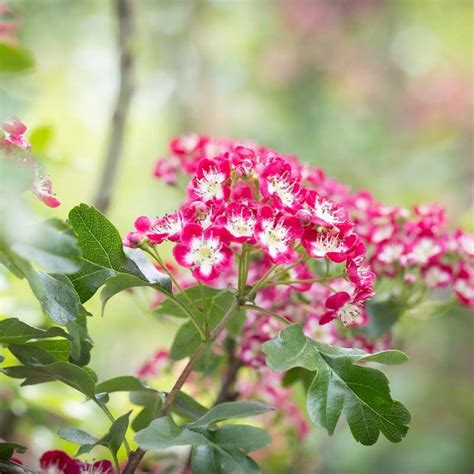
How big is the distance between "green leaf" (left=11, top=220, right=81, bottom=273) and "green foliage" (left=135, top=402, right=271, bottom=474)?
16 centimetres

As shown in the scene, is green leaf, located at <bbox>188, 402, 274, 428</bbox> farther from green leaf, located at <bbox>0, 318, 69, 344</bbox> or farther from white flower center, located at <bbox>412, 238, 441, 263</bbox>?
white flower center, located at <bbox>412, 238, 441, 263</bbox>

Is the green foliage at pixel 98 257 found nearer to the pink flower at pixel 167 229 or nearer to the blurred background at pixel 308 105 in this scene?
the pink flower at pixel 167 229

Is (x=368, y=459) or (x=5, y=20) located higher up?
(x=368, y=459)

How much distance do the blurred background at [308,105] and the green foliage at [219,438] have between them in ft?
6.72

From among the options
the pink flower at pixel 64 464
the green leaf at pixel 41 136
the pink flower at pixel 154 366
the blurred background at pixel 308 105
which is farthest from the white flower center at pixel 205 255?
the blurred background at pixel 308 105

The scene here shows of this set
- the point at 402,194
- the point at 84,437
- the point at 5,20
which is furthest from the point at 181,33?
the point at 84,437

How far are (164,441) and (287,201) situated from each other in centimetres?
24

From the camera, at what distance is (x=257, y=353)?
935mm

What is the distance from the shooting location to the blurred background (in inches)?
119

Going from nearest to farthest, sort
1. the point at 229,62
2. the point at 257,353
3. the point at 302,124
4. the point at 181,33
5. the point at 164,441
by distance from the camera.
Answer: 1. the point at 164,441
2. the point at 257,353
3. the point at 302,124
4. the point at 181,33
5. the point at 229,62

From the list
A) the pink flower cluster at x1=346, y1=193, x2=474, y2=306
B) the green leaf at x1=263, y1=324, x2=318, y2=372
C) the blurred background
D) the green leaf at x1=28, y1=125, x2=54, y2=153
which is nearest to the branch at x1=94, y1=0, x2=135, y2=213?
the green leaf at x1=28, y1=125, x2=54, y2=153

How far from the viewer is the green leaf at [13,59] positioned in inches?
38.5

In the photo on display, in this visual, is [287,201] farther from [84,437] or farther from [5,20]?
[5,20]

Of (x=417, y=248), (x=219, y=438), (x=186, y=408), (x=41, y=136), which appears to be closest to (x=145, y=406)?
(x=186, y=408)
